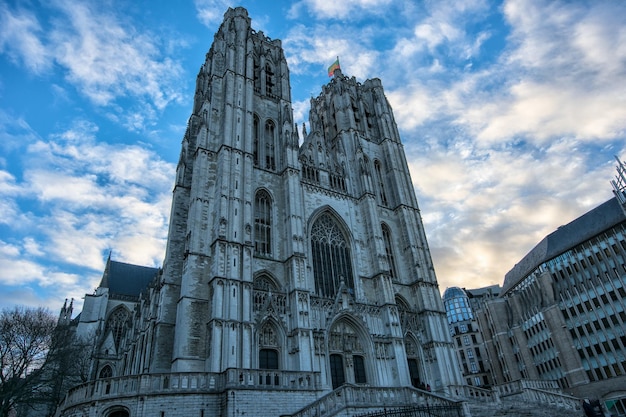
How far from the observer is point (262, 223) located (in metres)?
27.9

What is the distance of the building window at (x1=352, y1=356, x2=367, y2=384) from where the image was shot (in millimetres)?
24692

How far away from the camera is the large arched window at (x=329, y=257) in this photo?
28.0 m

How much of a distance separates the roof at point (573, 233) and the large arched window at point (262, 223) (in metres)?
33.5

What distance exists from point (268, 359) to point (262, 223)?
9.25 m

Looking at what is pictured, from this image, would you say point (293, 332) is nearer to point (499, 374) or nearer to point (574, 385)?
point (574, 385)

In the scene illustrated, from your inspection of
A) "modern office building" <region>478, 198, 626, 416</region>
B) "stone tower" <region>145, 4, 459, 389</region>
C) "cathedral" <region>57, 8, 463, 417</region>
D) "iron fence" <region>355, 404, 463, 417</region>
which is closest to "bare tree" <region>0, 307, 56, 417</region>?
"cathedral" <region>57, 8, 463, 417</region>

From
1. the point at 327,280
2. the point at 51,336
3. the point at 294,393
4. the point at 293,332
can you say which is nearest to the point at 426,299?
the point at 327,280

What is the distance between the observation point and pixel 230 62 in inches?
1266

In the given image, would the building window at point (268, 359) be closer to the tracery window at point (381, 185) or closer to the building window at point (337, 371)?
the building window at point (337, 371)

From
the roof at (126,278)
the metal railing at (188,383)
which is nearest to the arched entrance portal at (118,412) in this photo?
the metal railing at (188,383)

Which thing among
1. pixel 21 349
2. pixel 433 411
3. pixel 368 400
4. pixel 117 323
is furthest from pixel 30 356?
pixel 433 411

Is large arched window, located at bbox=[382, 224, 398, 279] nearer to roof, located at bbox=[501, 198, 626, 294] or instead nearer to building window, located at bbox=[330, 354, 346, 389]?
building window, located at bbox=[330, 354, 346, 389]

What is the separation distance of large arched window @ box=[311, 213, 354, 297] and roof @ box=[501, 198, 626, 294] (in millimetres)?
27202

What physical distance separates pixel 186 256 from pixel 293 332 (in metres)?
7.88
